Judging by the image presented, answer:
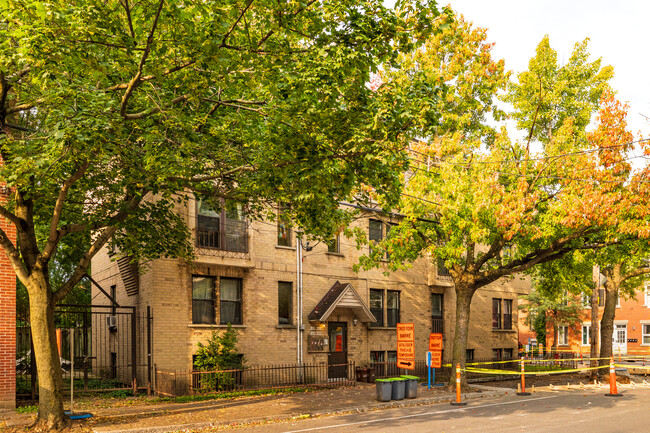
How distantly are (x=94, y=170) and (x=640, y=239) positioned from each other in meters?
16.7

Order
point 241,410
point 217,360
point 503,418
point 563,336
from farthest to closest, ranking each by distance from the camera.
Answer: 1. point 563,336
2. point 217,360
3. point 241,410
4. point 503,418

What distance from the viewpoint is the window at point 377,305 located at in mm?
26422

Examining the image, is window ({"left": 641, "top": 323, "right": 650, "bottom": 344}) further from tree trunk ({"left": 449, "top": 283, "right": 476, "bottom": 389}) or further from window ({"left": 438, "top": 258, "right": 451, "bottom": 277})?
tree trunk ({"left": 449, "top": 283, "right": 476, "bottom": 389})

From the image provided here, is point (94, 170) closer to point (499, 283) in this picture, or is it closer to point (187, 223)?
→ point (187, 223)

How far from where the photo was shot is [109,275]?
968 inches

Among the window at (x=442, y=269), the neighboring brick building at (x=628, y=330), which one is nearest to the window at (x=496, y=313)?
the window at (x=442, y=269)

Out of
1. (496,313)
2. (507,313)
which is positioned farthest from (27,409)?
(507,313)

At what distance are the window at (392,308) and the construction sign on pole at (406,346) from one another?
631 cm

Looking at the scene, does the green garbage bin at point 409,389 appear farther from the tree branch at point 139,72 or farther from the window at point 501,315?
the window at point 501,315

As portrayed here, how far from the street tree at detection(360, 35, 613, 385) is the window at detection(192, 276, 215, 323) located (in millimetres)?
5746

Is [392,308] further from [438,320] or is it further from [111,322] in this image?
[111,322]

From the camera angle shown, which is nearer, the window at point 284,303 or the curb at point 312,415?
the curb at point 312,415

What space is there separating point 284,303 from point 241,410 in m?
7.58

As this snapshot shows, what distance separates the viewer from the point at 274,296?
74.7 feet
